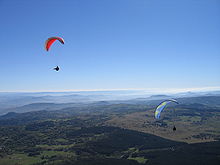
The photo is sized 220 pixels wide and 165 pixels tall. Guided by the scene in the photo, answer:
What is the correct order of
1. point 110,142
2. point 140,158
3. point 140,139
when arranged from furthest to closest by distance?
point 140,139
point 110,142
point 140,158

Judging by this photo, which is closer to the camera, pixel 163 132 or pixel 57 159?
pixel 57 159

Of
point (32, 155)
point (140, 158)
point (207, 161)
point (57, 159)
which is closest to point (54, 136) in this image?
point (32, 155)

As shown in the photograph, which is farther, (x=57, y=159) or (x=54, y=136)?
(x=54, y=136)

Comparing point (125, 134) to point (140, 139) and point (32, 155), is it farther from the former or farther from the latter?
point (32, 155)

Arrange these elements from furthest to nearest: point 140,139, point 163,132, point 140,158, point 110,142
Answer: point 163,132, point 140,139, point 110,142, point 140,158

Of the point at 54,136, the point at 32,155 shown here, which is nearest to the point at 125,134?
the point at 54,136

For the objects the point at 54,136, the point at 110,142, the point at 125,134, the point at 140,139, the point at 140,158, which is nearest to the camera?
the point at 140,158

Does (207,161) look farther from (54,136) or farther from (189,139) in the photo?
(54,136)

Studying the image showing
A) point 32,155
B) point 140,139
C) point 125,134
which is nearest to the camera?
point 32,155
